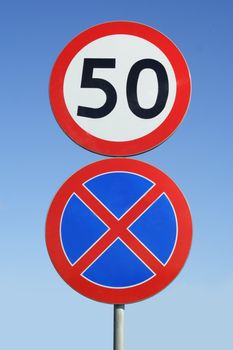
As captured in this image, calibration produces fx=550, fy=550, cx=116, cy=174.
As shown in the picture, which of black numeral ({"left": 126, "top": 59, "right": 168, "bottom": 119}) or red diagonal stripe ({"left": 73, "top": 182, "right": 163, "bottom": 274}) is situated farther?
black numeral ({"left": 126, "top": 59, "right": 168, "bottom": 119})

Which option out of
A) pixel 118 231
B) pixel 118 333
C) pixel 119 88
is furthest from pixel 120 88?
pixel 118 333

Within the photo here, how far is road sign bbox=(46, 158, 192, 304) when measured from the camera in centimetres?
162

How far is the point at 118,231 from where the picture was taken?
1636 mm

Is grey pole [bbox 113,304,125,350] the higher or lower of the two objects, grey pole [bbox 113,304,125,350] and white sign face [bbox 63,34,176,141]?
the lower

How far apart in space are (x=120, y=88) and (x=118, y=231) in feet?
1.54

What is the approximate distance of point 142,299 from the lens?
1.60 meters

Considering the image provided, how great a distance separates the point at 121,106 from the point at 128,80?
0.09 m

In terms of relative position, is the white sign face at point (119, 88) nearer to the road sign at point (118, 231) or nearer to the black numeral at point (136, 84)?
the black numeral at point (136, 84)

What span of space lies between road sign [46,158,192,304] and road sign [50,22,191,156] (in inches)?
4.0

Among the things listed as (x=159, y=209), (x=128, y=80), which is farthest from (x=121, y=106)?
(x=159, y=209)

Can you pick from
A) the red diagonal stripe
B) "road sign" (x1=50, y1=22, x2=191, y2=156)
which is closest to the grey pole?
the red diagonal stripe

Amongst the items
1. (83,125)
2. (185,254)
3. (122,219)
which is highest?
(83,125)

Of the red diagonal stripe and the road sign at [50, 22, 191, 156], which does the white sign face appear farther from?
the red diagonal stripe

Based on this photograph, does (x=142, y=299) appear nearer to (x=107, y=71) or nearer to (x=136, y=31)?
(x=107, y=71)
